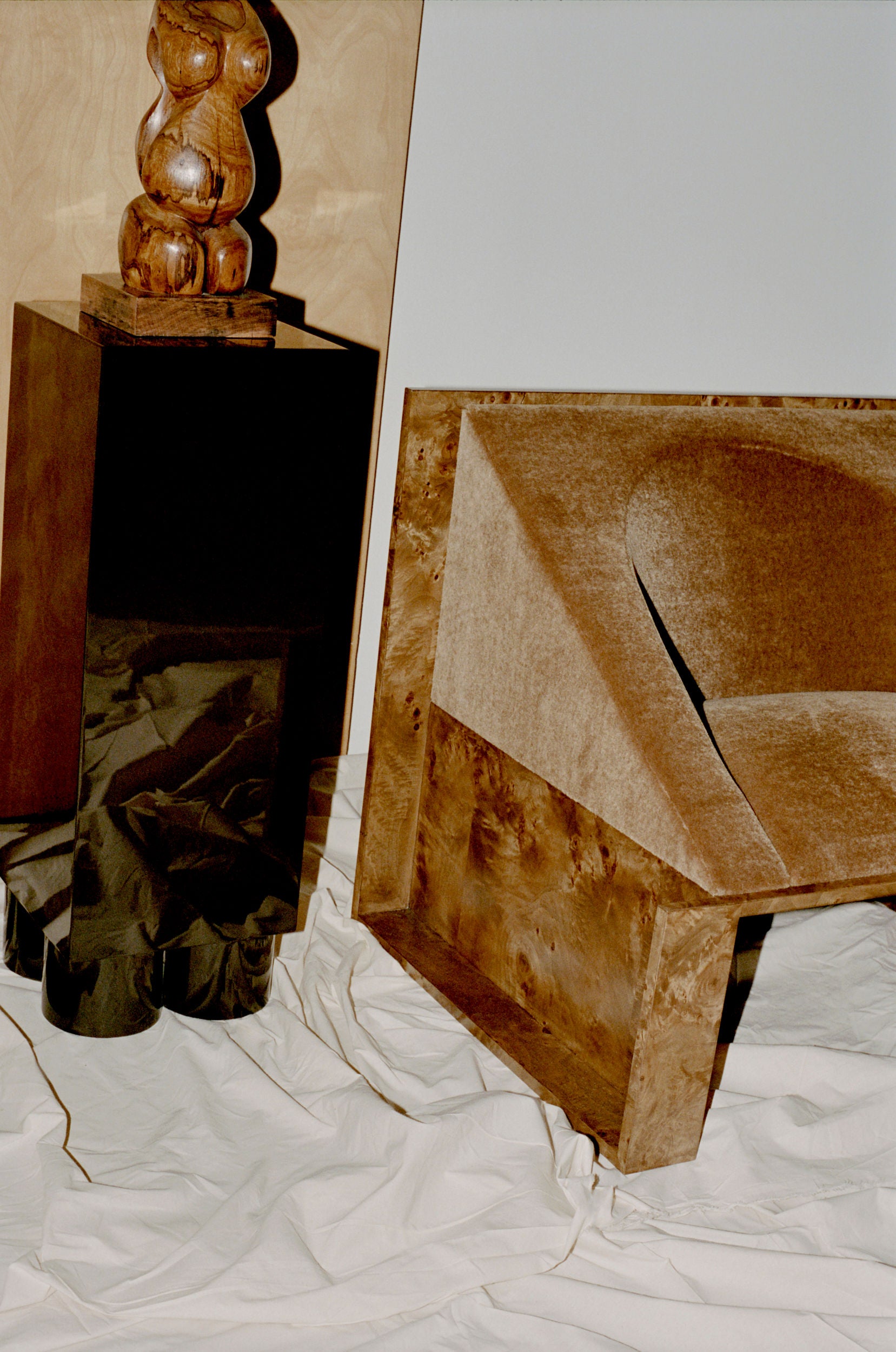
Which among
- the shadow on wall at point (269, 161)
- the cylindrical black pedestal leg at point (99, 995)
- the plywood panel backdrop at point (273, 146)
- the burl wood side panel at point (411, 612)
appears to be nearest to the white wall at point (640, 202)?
the plywood panel backdrop at point (273, 146)

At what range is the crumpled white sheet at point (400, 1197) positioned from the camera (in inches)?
52.6

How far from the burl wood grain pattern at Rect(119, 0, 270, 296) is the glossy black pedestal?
3.6 inches

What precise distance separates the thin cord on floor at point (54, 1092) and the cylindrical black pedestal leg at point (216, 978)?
0.18 m

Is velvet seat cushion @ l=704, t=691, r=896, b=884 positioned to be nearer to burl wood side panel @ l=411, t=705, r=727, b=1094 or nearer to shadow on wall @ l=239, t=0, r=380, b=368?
burl wood side panel @ l=411, t=705, r=727, b=1094

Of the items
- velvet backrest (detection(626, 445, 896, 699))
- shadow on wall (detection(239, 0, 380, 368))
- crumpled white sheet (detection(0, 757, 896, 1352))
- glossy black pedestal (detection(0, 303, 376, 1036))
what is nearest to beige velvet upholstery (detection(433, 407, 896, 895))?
velvet backrest (detection(626, 445, 896, 699))

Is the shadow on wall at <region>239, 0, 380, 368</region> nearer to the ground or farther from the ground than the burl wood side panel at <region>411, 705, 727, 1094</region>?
farther from the ground

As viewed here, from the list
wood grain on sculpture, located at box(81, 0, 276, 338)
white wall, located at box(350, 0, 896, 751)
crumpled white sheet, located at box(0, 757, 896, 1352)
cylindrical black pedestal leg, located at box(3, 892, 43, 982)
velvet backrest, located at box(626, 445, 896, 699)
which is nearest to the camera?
crumpled white sheet, located at box(0, 757, 896, 1352)

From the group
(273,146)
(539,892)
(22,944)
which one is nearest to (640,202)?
(273,146)

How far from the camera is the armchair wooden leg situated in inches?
57.1

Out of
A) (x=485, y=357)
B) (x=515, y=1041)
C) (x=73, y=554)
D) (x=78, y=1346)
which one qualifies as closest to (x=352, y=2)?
(x=485, y=357)

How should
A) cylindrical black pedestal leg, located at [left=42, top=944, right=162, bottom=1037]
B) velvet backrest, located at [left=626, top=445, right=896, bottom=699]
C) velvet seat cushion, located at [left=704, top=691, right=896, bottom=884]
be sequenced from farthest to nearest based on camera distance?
velvet backrest, located at [left=626, top=445, right=896, bottom=699] → cylindrical black pedestal leg, located at [left=42, top=944, right=162, bottom=1037] → velvet seat cushion, located at [left=704, top=691, right=896, bottom=884]

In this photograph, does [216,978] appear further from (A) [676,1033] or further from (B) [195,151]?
(B) [195,151]

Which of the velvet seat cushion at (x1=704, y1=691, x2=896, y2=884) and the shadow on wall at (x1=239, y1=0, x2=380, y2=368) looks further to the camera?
the shadow on wall at (x1=239, y1=0, x2=380, y2=368)

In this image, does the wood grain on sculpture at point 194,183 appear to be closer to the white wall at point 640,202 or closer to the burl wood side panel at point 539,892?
the burl wood side panel at point 539,892
